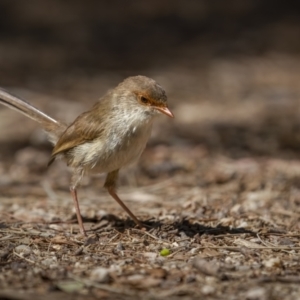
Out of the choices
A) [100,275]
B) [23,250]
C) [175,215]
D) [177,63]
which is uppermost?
[177,63]

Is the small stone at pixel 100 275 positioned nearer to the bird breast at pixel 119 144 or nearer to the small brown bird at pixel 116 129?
the small brown bird at pixel 116 129

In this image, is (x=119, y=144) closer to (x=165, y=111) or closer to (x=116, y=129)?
(x=116, y=129)

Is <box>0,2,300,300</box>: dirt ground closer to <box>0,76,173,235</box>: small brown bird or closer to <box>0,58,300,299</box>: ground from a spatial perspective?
<box>0,58,300,299</box>: ground

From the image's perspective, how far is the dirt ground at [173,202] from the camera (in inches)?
184

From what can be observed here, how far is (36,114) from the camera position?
724 centimetres

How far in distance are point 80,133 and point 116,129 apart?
0.49 m

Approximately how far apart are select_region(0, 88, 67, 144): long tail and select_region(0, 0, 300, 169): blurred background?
91.9 inches

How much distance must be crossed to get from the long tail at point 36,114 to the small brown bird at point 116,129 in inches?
27.7

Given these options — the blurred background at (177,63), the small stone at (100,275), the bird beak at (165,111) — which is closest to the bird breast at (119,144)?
the bird beak at (165,111)

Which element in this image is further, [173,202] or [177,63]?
[177,63]

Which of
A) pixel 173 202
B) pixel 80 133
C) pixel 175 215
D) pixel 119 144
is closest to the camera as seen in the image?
pixel 119 144

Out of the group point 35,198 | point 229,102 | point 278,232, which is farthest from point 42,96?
point 278,232

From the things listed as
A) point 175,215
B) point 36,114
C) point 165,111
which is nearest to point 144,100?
point 165,111

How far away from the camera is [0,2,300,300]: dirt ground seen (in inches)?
184
